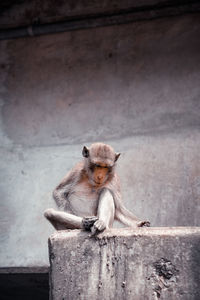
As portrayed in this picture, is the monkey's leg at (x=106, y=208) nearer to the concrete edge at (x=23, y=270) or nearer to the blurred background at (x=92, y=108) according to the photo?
the blurred background at (x=92, y=108)

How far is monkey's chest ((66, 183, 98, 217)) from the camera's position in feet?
22.9

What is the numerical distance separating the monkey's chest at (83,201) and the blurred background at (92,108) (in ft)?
6.30

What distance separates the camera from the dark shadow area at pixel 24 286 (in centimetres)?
883

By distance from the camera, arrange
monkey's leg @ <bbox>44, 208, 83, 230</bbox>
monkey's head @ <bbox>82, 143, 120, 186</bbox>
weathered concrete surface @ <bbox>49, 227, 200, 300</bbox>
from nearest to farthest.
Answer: weathered concrete surface @ <bbox>49, 227, 200, 300</bbox> → monkey's leg @ <bbox>44, 208, 83, 230</bbox> → monkey's head @ <bbox>82, 143, 120, 186</bbox>

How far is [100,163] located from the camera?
693cm

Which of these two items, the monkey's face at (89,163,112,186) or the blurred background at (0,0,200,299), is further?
the blurred background at (0,0,200,299)

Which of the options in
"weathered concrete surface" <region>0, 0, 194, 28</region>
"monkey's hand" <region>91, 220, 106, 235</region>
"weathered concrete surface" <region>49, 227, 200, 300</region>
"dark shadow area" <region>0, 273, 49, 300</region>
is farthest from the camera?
"weathered concrete surface" <region>0, 0, 194, 28</region>

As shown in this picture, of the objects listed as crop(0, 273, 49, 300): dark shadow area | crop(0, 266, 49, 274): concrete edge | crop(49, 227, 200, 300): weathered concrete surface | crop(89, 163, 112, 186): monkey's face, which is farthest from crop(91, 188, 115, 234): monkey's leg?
crop(0, 273, 49, 300): dark shadow area

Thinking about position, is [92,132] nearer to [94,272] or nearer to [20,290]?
[20,290]

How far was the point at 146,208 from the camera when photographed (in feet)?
29.1

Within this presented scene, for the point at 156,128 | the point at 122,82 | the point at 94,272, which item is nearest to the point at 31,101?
the point at 122,82

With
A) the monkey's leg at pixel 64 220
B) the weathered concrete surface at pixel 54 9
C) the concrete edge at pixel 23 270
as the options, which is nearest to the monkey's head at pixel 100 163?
the monkey's leg at pixel 64 220

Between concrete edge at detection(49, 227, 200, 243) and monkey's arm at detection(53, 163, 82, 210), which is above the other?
monkey's arm at detection(53, 163, 82, 210)

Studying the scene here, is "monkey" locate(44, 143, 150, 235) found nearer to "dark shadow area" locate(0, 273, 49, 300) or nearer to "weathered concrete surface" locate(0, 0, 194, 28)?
"dark shadow area" locate(0, 273, 49, 300)
